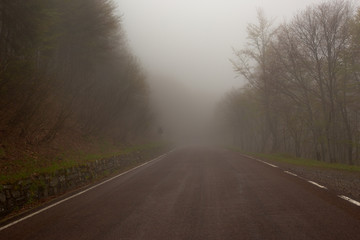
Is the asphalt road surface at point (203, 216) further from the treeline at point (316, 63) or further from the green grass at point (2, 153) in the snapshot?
the treeline at point (316, 63)

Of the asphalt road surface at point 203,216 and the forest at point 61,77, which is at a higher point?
the forest at point 61,77

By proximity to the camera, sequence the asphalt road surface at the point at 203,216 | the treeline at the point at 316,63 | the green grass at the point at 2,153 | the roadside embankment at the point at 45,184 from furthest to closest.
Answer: the treeline at the point at 316,63 < the green grass at the point at 2,153 < the roadside embankment at the point at 45,184 < the asphalt road surface at the point at 203,216

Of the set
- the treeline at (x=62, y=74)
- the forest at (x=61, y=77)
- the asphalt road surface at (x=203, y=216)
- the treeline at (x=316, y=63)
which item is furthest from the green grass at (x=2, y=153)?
the treeline at (x=316, y=63)

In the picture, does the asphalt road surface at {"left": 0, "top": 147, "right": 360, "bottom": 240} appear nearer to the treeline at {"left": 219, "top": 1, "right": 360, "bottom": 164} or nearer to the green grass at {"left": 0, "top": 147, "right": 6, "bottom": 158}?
the green grass at {"left": 0, "top": 147, "right": 6, "bottom": 158}

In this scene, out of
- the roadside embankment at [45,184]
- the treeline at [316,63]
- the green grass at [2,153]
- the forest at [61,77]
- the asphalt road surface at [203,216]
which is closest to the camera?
the asphalt road surface at [203,216]

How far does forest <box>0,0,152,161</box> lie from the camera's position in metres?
9.82

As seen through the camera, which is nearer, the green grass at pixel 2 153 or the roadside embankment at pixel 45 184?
the roadside embankment at pixel 45 184

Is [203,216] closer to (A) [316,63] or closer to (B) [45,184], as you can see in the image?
(B) [45,184]

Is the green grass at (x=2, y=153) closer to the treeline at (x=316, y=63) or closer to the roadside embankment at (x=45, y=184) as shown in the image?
the roadside embankment at (x=45, y=184)

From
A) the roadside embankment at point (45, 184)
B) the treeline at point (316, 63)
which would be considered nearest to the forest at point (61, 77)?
the roadside embankment at point (45, 184)

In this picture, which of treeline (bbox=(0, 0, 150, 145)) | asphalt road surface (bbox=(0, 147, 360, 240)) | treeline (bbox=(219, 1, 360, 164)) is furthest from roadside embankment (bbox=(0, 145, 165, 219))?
treeline (bbox=(219, 1, 360, 164))

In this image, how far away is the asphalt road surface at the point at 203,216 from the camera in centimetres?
390

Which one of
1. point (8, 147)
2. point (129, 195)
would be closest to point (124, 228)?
point (129, 195)

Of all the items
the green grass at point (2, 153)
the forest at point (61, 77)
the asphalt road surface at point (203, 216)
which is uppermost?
the forest at point (61, 77)
